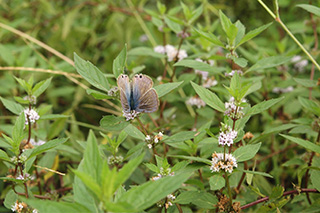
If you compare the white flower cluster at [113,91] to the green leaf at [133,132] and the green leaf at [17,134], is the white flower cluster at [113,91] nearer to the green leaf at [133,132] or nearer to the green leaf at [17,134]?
the green leaf at [133,132]

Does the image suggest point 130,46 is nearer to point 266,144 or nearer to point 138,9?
point 138,9

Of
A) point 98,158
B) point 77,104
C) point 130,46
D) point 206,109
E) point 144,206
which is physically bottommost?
point 144,206

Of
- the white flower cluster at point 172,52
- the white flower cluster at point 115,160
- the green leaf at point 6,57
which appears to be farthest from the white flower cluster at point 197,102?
the green leaf at point 6,57

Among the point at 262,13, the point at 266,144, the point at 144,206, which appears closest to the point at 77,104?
the point at 266,144

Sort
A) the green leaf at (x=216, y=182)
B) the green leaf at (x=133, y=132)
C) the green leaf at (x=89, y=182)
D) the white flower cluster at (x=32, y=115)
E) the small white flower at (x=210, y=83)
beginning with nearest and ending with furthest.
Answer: the green leaf at (x=89, y=182), the green leaf at (x=216, y=182), the green leaf at (x=133, y=132), the white flower cluster at (x=32, y=115), the small white flower at (x=210, y=83)

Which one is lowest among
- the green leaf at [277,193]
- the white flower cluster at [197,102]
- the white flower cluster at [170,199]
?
the green leaf at [277,193]

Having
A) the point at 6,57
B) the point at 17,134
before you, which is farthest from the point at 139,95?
the point at 6,57
